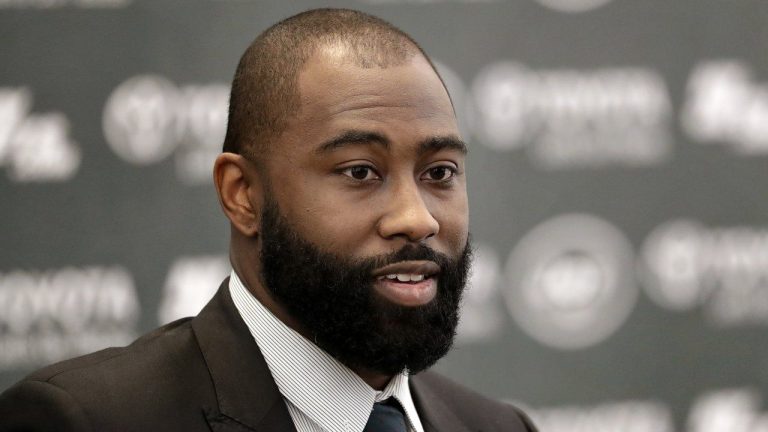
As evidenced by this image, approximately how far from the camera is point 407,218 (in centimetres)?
161

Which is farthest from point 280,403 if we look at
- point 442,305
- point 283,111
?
point 283,111

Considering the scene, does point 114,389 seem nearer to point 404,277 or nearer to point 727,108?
point 404,277

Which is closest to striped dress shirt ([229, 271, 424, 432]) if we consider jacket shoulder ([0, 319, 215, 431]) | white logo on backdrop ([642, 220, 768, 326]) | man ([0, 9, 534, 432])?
man ([0, 9, 534, 432])

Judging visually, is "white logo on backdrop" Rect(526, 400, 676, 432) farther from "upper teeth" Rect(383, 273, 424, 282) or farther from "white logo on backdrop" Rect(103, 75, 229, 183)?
"upper teeth" Rect(383, 273, 424, 282)

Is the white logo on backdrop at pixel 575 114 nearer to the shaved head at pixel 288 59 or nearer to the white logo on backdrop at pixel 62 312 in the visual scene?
the white logo on backdrop at pixel 62 312

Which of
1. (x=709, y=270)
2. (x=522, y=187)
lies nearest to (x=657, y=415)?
(x=709, y=270)

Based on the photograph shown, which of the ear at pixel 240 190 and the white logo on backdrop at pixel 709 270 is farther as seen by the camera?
the white logo on backdrop at pixel 709 270

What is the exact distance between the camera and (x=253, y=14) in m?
2.93

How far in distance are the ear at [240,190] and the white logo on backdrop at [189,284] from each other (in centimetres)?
113

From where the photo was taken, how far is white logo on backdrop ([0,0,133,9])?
2.72 metres

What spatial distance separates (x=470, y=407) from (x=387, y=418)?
1.12ft

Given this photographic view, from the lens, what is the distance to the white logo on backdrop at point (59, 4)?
2.72 metres

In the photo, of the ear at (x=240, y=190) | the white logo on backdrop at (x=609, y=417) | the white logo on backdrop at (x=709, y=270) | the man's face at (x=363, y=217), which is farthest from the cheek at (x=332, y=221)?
the white logo on backdrop at (x=709, y=270)

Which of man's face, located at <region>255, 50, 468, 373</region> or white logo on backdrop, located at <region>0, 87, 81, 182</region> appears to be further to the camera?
white logo on backdrop, located at <region>0, 87, 81, 182</region>
